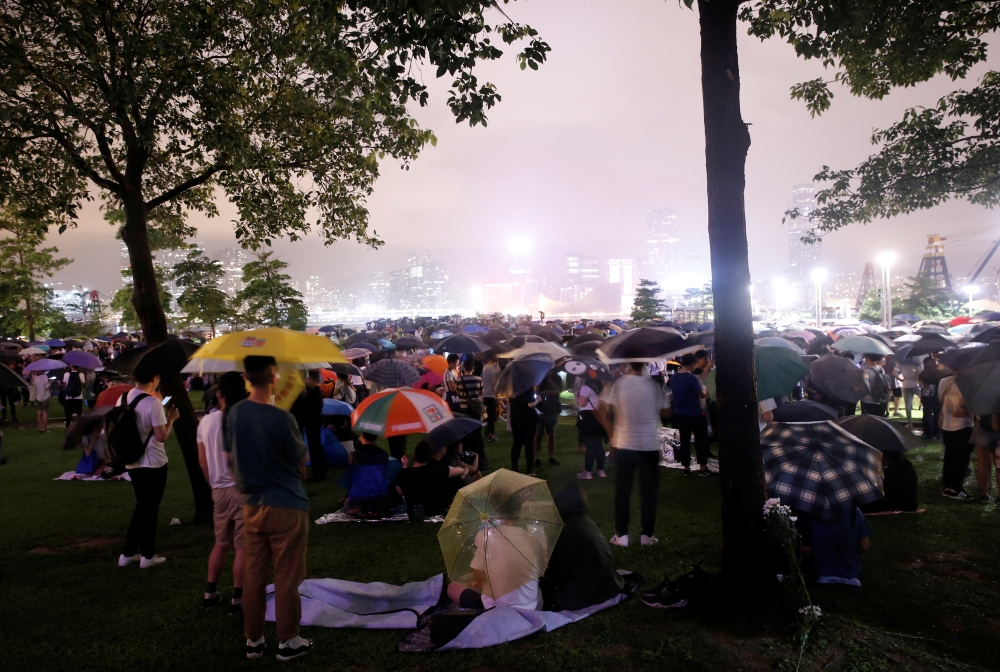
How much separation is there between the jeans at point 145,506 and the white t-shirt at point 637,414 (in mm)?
4361

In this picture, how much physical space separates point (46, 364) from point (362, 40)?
48.1 feet

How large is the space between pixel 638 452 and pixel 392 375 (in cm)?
539

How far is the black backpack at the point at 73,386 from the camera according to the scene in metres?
14.3

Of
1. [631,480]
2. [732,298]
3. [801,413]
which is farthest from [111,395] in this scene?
[801,413]

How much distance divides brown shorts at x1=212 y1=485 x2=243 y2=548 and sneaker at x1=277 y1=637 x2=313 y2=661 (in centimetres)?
96

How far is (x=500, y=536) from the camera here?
4242 mm

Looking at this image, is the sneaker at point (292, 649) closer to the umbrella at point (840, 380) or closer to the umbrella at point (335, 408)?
the umbrella at point (335, 408)

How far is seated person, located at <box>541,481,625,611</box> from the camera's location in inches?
177

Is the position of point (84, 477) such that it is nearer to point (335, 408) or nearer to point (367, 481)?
point (335, 408)

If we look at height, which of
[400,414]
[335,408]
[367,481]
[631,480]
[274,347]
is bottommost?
[367,481]

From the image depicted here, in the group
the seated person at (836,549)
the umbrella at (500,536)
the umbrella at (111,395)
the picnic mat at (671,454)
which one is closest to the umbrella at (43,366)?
the umbrella at (111,395)

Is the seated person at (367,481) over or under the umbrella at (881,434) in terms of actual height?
under

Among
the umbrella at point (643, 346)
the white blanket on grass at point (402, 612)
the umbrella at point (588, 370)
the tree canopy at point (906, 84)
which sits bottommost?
the white blanket on grass at point (402, 612)

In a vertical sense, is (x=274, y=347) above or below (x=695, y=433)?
above
